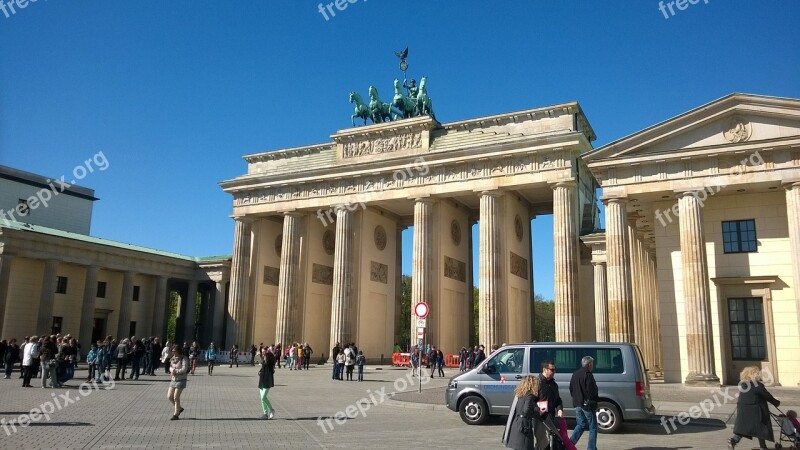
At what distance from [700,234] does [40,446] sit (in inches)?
952

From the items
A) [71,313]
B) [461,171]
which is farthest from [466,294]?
[71,313]

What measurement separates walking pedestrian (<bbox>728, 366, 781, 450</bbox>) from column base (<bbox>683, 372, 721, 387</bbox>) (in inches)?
585

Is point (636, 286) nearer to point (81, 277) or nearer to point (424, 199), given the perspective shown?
point (424, 199)

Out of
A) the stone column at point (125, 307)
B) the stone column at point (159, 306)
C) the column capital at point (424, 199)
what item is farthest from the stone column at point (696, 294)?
the stone column at point (159, 306)

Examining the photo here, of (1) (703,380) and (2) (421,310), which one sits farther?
(1) (703,380)

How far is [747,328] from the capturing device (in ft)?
82.6

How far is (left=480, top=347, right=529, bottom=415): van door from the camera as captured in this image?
1418 cm

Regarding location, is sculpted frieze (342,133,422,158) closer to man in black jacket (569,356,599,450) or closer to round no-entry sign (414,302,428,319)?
round no-entry sign (414,302,428,319)

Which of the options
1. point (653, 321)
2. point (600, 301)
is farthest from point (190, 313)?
point (653, 321)

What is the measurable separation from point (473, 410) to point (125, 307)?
134 feet

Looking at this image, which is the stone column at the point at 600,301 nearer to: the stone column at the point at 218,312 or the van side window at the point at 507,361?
the van side window at the point at 507,361

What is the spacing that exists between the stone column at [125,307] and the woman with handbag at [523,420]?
45439mm

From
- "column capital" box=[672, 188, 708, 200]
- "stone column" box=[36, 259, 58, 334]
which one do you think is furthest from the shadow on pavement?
"stone column" box=[36, 259, 58, 334]

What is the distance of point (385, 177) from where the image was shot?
44031 millimetres
